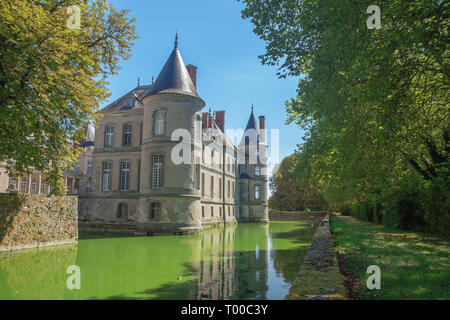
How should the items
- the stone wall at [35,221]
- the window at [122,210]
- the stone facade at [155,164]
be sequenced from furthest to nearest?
the window at [122,210], the stone facade at [155,164], the stone wall at [35,221]

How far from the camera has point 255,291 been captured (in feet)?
20.7

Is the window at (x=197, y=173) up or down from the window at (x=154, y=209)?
up

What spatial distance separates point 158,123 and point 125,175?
5662 millimetres

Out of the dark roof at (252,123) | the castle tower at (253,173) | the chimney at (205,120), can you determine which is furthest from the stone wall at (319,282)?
the dark roof at (252,123)

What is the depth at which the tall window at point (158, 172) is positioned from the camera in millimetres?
20341

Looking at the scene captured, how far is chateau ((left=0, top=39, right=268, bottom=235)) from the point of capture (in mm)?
20000

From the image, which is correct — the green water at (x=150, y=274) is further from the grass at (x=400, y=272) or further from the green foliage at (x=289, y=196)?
the green foliage at (x=289, y=196)

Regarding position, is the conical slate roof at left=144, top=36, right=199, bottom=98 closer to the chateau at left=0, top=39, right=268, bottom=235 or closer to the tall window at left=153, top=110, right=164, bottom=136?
the chateau at left=0, top=39, right=268, bottom=235

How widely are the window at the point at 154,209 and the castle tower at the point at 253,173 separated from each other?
67.1ft

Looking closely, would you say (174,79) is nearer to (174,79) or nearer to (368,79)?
(174,79)

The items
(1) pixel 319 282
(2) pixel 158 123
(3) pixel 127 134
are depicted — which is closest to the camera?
(1) pixel 319 282

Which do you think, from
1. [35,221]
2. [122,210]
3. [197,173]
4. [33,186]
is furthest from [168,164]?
[33,186]

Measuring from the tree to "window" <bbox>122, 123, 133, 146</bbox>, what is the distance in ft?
37.6

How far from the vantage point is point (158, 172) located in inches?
806
